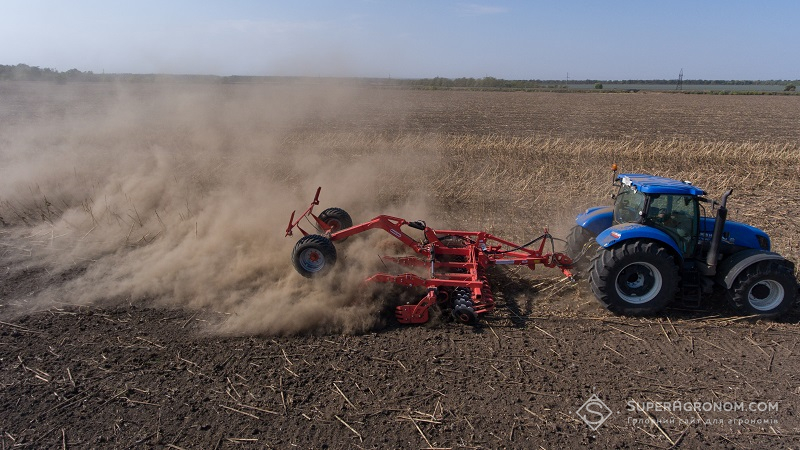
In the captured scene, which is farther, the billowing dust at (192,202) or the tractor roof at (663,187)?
the billowing dust at (192,202)

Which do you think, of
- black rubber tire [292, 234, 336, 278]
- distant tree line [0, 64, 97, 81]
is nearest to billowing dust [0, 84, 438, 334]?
black rubber tire [292, 234, 336, 278]

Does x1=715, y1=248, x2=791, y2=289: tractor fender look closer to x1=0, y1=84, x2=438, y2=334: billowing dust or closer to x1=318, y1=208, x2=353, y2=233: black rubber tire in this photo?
x1=0, y1=84, x2=438, y2=334: billowing dust

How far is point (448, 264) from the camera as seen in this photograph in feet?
22.4

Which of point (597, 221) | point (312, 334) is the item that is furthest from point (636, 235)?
point (312, 334)

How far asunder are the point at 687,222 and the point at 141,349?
653 cm

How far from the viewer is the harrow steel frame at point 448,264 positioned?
603 centimetres

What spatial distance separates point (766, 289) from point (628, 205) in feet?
6.10

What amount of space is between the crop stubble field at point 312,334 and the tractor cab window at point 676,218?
0.94 m

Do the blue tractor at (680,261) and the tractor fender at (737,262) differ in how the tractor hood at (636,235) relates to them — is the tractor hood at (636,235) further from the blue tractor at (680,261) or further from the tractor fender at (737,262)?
the tractor fender at (737,262)

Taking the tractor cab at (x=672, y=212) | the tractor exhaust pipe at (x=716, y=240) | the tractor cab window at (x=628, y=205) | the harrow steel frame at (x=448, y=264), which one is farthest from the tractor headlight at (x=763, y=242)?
→ the harrow steel frame at (x=448, y=264)

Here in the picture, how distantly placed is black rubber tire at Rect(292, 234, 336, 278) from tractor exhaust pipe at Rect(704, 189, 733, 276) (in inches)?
181

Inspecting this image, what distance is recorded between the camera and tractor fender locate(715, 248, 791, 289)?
596 centimetres

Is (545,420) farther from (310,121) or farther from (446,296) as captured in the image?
(310,121)

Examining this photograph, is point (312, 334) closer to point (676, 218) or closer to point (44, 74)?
point (676, 218)
